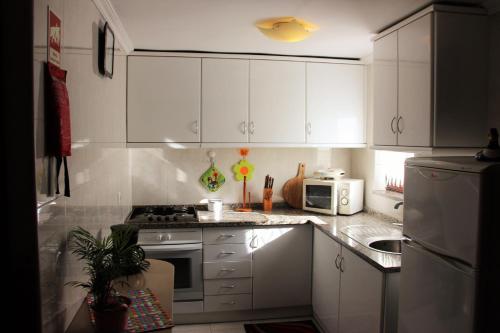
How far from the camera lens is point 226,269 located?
3.38 m

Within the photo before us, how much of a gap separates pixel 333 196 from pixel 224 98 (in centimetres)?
128

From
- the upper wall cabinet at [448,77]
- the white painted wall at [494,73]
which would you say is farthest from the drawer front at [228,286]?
the white painted wall at [494,73]

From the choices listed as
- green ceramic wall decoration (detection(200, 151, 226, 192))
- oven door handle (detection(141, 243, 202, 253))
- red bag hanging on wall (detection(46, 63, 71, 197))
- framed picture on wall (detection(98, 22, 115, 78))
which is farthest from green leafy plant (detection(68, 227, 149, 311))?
green ceramic wall decoration (detection(200, 151, 226, 192))

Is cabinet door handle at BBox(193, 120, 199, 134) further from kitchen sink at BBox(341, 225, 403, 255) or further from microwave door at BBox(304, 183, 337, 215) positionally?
kitchen sink at BBox(341, 225, 403, 255)

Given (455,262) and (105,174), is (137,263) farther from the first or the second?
(455,262)

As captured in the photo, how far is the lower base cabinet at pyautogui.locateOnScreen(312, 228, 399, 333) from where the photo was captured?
2260 millimetres

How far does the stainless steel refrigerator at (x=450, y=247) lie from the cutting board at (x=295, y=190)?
1.93 m

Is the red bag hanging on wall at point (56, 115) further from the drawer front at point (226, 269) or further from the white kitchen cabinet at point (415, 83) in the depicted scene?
the drawer front at point (226, 269)

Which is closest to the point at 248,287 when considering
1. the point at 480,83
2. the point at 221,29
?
the point at 221,29

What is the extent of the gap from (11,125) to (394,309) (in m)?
2.27

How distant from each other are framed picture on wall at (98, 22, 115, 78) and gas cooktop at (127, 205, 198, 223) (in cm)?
125

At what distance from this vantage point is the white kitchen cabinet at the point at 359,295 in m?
2.32

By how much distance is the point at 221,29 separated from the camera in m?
2.77

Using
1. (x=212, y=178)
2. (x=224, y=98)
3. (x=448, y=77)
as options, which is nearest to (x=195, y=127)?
(x=224, y=98)
